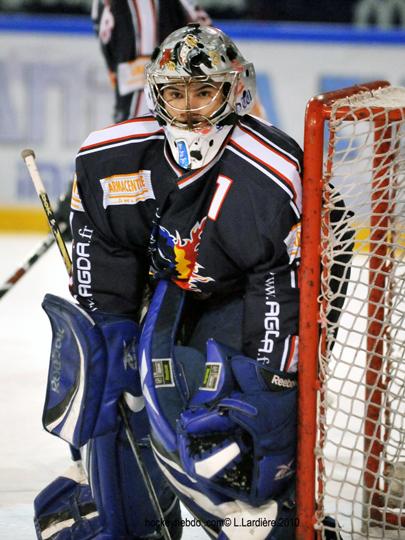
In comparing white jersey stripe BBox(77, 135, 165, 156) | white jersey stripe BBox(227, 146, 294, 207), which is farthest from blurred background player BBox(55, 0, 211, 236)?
white jersey stripe BBox(227, 146, 294, 207)

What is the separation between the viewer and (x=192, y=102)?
86.7 inches

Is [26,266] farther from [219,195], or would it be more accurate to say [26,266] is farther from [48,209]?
[219,195]

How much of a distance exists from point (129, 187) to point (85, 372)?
0.35 meters

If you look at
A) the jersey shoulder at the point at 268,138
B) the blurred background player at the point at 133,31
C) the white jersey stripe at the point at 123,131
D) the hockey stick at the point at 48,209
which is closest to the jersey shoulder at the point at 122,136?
the white jersey stripe at the point at 123,131

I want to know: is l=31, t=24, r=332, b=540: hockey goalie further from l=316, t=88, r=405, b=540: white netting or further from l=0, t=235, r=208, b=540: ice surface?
l=0, t=235, r=208, b=540: ice surface

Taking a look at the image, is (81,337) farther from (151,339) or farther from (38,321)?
(38,321)

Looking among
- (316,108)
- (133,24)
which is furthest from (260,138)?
(133,24)

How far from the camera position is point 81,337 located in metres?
2.25

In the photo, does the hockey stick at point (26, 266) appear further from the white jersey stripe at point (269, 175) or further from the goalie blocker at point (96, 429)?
the white jersey stripe at point (269, 175)

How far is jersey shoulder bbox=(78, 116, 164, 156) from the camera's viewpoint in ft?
7.46

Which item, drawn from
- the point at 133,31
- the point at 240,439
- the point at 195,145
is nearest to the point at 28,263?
the point at 133,31

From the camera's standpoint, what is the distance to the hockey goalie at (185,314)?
214 centimetres

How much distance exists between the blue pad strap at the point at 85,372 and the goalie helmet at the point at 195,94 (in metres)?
0.35

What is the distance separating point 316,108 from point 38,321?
234cm
